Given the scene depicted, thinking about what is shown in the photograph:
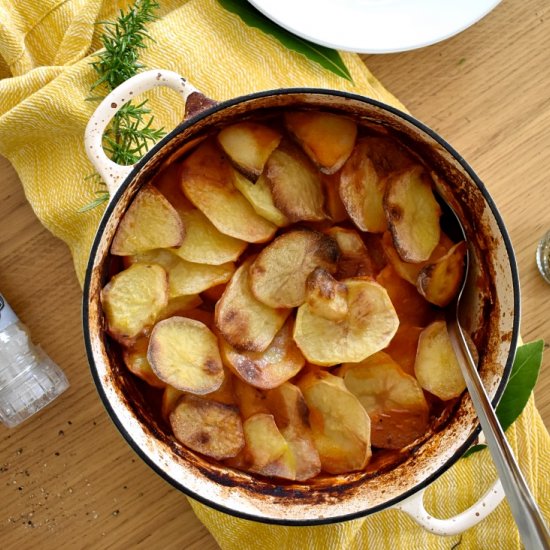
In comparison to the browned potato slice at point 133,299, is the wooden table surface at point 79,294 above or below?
below

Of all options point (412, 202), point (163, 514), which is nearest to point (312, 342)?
point (412, 202)

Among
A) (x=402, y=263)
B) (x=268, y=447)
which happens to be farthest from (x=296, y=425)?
(x=402, y=263)

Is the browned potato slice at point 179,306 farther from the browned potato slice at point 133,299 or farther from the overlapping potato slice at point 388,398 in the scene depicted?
the overlapping potato slice at point 388,398

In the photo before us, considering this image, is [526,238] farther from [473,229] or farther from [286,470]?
[286,470]

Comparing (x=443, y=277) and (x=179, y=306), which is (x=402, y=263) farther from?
(x=179, y=306)

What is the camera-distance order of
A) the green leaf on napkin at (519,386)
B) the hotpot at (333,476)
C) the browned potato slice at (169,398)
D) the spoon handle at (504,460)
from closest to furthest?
the spoon handle at (504,460), the hotpot at (333,476), the browned potato slice at (169,398), the green leaf on napkin at (519,386)

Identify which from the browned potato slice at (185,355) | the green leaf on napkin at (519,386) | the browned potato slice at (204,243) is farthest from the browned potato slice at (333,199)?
the green leaf on napkin at (519,386)
